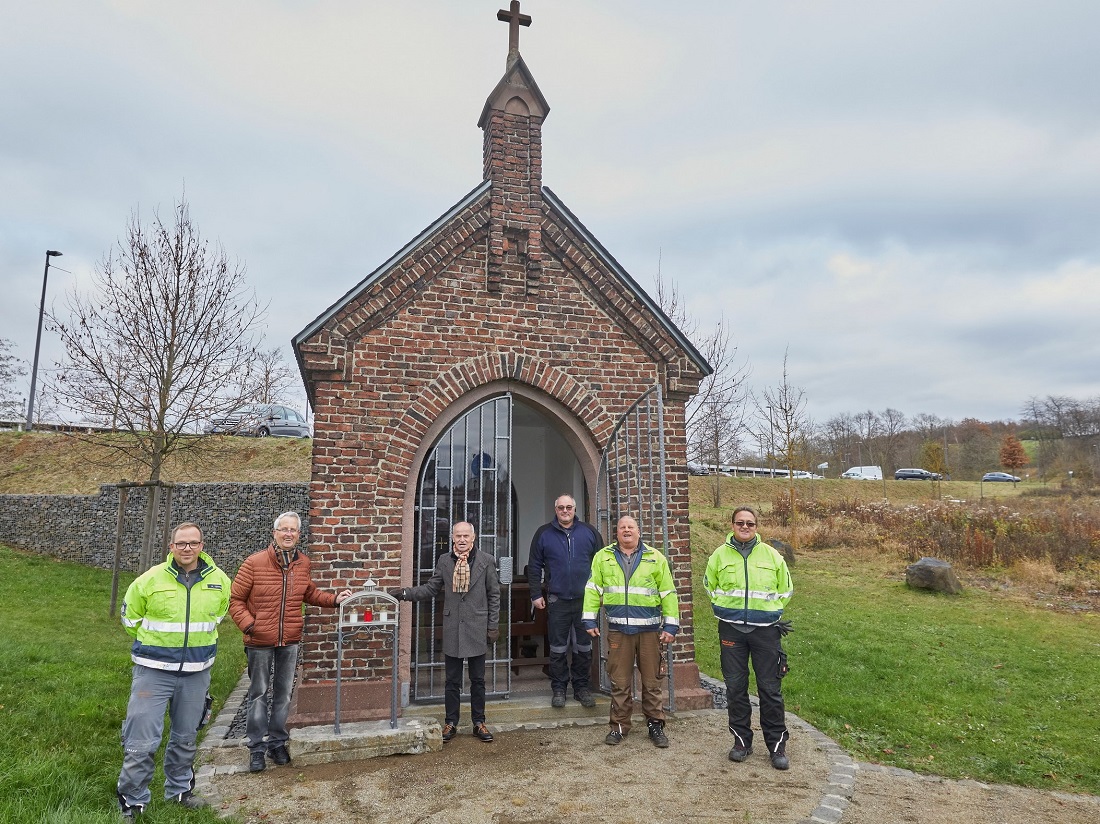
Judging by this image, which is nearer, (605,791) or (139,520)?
(605,791)

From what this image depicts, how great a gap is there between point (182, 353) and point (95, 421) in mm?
2150

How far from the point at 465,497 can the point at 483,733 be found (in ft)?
7.37

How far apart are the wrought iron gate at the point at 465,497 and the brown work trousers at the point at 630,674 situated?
139 centimetres

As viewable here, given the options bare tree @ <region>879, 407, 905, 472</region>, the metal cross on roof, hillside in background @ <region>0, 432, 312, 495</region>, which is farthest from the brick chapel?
bare tree @ <region>879, 407, 905, 472</region>

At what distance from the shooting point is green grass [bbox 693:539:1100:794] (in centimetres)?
591

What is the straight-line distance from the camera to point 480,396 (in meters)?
7.02

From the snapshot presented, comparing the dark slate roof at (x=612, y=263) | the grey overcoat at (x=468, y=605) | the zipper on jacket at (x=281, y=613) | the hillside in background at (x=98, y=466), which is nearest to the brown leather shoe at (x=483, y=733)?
the grey overcoat at (x=468, y=605)

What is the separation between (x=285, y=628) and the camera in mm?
5117

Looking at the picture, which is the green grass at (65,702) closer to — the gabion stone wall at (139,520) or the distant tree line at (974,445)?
the gabion stone wall at (139,520)

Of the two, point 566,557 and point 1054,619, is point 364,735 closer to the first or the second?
point 566,557

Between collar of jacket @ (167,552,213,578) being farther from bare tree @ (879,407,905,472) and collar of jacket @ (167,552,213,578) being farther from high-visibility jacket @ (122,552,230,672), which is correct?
bare tree @ (879,407,905,472)

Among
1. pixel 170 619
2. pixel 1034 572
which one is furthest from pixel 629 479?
pixel 1034 572

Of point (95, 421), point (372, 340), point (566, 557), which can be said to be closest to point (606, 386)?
point (566, 557)

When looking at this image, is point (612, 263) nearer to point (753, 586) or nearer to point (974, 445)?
point (753, 586)
